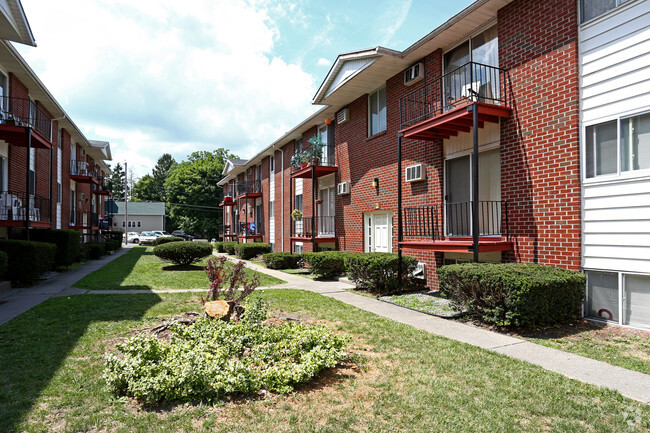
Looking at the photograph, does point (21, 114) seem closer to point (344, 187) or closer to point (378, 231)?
point (344, 187)

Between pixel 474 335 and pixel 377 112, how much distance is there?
30.2 feet

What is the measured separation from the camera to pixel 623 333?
6.10 m

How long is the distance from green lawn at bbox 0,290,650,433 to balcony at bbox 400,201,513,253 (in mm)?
3273

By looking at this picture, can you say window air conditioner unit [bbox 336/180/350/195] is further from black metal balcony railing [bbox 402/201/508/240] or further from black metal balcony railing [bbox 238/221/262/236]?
black metal balcony railing [bbox 238/221/262/236]

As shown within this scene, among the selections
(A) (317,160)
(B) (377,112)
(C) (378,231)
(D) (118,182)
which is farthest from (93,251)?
(D) (118,182)

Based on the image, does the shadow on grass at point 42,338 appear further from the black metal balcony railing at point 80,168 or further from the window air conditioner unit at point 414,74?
the black metal balcony railing at point 80,168

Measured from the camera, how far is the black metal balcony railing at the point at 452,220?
8.79m

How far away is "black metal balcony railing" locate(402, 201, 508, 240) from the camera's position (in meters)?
8.79

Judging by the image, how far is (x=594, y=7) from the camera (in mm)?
6965

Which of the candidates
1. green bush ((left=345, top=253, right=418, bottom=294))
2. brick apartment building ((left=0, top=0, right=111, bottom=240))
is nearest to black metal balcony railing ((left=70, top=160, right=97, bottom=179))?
brick apartment building ((left=0, top=0, right=111, bottom=240))

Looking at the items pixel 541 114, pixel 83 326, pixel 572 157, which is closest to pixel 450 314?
pixel 572 157

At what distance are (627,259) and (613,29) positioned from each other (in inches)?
154

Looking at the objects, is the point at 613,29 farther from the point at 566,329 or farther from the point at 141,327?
the point at 141,327

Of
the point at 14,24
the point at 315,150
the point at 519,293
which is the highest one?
the point at 14,24
